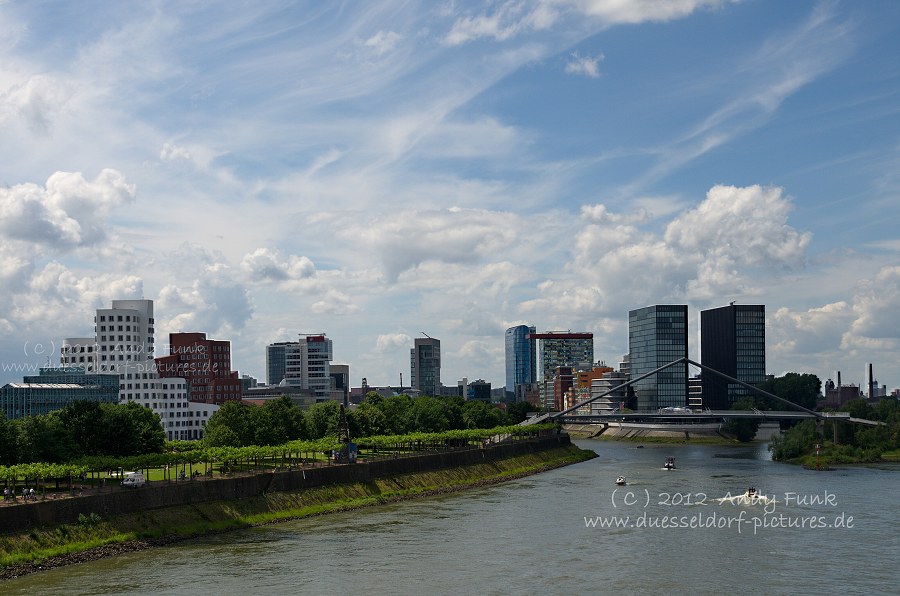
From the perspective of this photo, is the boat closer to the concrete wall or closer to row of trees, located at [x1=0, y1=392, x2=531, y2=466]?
the concrete wall

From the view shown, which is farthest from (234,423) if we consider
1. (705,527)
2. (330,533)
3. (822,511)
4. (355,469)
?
(822,511)

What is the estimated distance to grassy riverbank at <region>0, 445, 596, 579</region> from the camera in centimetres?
5247

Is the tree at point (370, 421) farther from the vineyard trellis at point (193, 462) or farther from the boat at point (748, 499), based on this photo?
the boat at point (748, 499)

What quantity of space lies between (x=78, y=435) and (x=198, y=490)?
50.7 feet

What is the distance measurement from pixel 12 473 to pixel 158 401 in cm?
9776

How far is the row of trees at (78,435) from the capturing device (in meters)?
67.9

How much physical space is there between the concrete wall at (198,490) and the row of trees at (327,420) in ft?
37.9

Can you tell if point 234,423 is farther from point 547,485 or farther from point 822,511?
point 822,511

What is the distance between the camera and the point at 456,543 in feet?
197

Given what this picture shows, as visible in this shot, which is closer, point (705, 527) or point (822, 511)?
point (705, 527)

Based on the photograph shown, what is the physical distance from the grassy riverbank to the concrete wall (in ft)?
1.71

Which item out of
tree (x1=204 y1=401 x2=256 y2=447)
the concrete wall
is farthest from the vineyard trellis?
tree (x1=204 y1=401 x2=256 y2=447)

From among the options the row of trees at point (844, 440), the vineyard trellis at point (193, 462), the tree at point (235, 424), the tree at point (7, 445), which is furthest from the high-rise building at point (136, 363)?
the row of trees at point (844, 440)

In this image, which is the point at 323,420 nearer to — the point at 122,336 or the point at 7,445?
the point at 7,445
